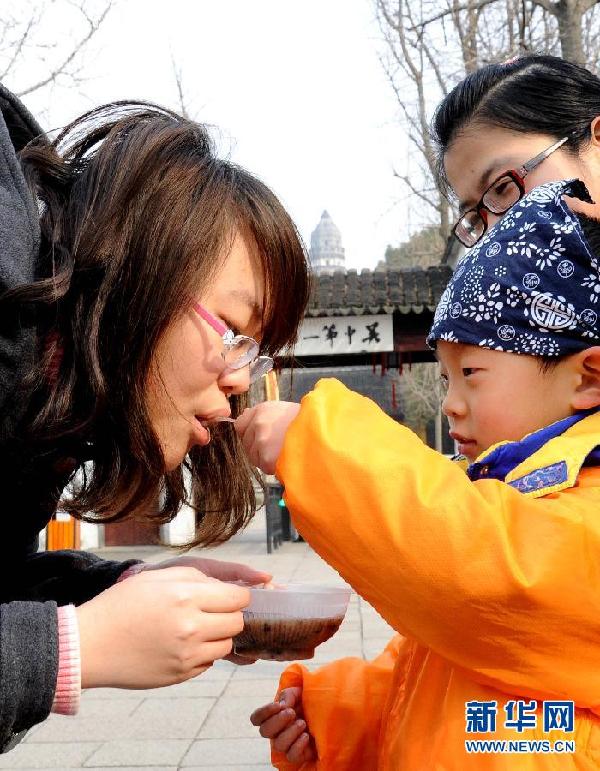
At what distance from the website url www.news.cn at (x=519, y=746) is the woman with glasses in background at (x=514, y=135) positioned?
137 cm

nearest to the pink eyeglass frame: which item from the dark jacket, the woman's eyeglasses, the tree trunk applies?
the woman's eyeglasses

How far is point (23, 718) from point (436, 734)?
627mm

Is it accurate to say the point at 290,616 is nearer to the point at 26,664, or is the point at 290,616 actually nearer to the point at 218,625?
the point at 218,625

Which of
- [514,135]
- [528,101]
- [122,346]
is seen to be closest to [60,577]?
[122,346]

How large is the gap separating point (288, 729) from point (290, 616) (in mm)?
373

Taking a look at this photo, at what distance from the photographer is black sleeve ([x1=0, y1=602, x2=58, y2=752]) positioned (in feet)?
3.98

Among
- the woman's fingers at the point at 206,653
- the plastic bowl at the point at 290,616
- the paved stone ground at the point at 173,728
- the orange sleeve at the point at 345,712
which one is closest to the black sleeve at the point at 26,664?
the woman's fingers at the point at 206,653

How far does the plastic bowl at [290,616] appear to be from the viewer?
1.53m

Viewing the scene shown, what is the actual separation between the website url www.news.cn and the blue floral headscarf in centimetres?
62

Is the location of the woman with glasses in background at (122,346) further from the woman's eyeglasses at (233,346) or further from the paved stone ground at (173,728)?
the paved stone ground at (173,728)

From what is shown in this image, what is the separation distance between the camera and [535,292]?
1503mm

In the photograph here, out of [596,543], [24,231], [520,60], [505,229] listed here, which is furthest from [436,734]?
[520,60]

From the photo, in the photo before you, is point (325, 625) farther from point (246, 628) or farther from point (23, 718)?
point (23, 718)

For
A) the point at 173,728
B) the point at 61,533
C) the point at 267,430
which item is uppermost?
the point at 267,430
